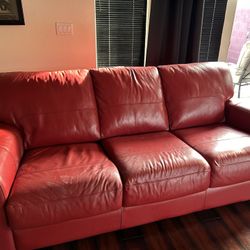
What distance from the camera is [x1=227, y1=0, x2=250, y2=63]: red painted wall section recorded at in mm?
2863

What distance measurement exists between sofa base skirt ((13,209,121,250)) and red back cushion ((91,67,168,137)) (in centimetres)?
62

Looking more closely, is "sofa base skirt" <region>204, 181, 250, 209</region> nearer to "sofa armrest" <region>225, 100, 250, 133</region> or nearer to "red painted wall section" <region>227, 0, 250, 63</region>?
"sofa armrest" <region>225, 100, 250, 133</region>

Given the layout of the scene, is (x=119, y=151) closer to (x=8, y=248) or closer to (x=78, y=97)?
(x=78, y=97)

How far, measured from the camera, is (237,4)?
2.77 meters

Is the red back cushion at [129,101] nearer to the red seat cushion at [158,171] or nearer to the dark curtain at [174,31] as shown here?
the red seat cushion at [158,171]

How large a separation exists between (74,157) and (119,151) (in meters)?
0.29

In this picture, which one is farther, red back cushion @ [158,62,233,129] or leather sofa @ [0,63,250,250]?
red back cushion @ [158,62,233,129]

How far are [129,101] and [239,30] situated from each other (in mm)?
1997

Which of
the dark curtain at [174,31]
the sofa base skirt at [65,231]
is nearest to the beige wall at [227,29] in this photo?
the dark curtain at [174,31]

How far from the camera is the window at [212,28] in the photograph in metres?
2.60

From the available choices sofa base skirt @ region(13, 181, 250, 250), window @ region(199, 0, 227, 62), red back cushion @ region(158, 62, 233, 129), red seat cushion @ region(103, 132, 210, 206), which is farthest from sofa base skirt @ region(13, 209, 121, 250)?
window @ region(199, 0, 227, 62)

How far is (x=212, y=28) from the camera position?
269 cm

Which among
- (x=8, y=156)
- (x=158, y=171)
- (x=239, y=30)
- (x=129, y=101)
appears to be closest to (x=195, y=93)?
(x=129, y=101)

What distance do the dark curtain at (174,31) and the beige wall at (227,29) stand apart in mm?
525
